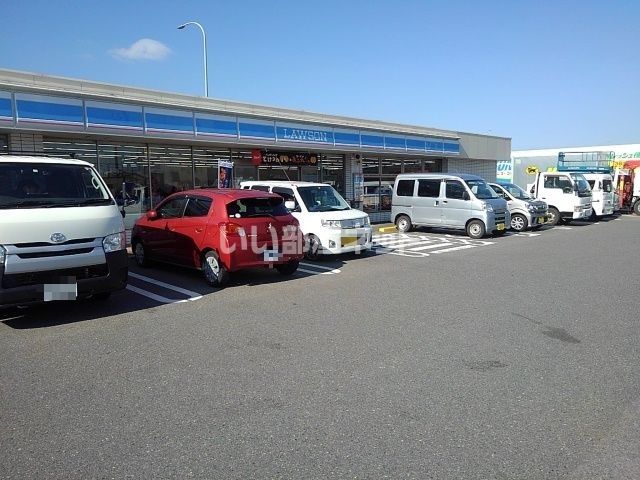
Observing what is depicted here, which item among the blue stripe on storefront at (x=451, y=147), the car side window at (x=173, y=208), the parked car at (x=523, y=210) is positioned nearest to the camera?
the car side window at (x=173, y=208)

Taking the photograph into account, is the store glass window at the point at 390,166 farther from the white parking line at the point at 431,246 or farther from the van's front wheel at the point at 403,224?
the white parking line at the point at 431,246

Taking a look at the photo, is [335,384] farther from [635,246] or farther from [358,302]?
[635,246]

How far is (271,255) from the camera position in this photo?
8.83m

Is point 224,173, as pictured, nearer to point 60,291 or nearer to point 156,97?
point 156,97

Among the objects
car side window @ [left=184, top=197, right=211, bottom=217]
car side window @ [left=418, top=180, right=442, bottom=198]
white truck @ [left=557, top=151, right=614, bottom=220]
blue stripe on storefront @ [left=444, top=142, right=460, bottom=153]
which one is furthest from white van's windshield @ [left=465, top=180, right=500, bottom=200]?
A: car side window @ [left=184, top=197, right=211, bottom=217]

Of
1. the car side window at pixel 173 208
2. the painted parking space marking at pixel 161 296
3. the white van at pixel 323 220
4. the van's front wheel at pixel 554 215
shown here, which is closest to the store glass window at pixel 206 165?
the white van at pixel 323 220

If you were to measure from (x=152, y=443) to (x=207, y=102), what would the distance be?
13965 mm

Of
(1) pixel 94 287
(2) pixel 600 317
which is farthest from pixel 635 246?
(1) pixel 94 287

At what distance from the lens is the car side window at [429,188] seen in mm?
16641

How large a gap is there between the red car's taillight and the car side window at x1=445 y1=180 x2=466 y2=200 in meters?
9.70

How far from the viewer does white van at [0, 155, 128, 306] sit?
227 inches

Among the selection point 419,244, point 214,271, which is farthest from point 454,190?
point 214,271

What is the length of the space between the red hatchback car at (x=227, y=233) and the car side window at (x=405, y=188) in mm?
8729

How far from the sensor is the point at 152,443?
343 cm
